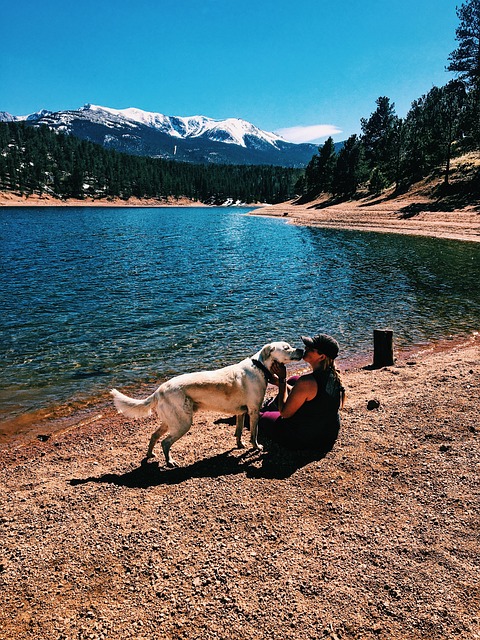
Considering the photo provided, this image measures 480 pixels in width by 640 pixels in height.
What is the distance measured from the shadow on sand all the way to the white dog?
13.8 inches

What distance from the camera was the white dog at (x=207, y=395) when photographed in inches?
251

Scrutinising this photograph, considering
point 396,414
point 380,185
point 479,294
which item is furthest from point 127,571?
point 380,185

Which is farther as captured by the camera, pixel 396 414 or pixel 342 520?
pixel 396 414

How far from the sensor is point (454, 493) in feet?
18.0

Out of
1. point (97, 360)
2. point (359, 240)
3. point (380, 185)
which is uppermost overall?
point (380, 185)

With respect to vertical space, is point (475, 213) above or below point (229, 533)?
above

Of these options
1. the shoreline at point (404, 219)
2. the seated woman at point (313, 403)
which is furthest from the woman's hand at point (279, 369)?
the shoreline at point (404, 219)

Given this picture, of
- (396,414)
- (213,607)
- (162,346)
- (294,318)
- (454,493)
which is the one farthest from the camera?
(294,318)

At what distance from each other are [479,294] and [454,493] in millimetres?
18815

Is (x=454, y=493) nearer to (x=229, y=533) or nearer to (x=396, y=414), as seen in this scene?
(x=396, y=414)

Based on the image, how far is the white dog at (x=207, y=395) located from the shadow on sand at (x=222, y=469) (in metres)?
0.35

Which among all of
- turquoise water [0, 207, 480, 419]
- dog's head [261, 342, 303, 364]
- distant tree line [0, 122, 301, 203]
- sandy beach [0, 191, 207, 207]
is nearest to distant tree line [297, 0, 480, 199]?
turquoise water [0, 207, 480, 419]

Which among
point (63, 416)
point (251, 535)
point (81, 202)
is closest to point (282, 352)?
point (251, 535)

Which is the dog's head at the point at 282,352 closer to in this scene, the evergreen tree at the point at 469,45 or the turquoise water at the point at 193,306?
the turquoise water at the point at 193,306
